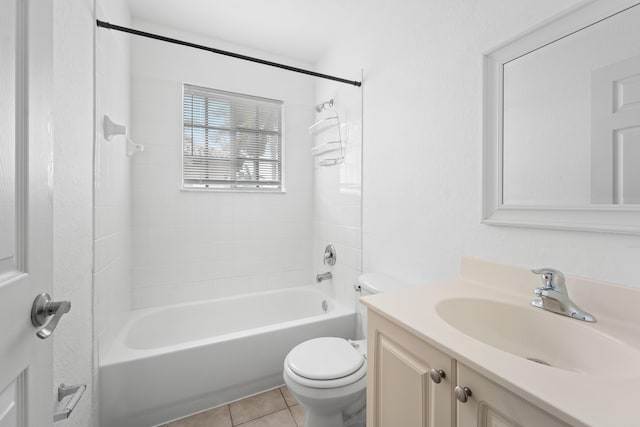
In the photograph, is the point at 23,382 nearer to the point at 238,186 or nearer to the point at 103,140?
the point at 103,140

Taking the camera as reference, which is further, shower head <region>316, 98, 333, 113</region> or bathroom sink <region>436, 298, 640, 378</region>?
shower head <region>316, 98, 333, 113</region>

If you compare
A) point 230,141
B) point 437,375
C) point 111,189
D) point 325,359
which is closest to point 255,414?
point 325,359

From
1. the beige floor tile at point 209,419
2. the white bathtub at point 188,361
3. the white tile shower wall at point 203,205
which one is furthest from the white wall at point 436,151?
the beige floor tile at point 209,419

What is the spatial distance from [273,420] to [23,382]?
1364 millimetres

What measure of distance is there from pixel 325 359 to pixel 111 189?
1575 millimetres

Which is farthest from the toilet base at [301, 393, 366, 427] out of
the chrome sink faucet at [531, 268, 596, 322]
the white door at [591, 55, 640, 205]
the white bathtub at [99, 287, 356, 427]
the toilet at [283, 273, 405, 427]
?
the white door at [591, 55, 640, 205]

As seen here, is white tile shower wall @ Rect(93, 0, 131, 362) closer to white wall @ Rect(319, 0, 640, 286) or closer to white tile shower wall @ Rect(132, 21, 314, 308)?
white tile shower wall @ Rect(132, 21, 314, 308)

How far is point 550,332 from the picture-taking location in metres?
0.80

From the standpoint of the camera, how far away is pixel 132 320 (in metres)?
1.91

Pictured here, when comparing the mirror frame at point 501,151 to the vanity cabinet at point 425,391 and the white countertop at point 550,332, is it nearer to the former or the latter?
the white countertop at point 550,332

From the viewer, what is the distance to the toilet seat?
3.94ft

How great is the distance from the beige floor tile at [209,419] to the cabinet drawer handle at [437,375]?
1405mm

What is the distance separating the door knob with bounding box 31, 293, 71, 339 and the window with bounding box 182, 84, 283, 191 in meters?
1.74

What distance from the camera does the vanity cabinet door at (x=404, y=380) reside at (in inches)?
26.1
